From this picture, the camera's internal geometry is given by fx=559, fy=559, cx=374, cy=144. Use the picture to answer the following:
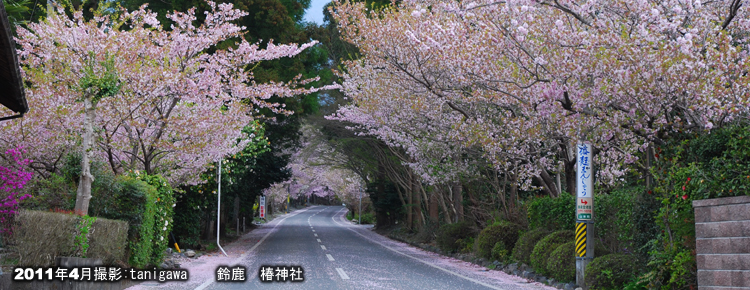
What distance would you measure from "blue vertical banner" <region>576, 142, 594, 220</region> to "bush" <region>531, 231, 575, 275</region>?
81.5 inches

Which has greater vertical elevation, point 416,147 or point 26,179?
point 416,147

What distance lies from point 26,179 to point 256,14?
1215cm

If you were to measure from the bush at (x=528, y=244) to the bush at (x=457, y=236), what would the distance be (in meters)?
6.02

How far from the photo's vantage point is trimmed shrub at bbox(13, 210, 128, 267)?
8000mm

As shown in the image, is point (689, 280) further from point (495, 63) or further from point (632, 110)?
point (495, 63)

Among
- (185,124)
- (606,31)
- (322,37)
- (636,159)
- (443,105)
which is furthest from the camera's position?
(322,37)

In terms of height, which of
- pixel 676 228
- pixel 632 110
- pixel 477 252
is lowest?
pixel 477 252

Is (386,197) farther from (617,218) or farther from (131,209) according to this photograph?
(131,209)

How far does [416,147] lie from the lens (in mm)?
19875

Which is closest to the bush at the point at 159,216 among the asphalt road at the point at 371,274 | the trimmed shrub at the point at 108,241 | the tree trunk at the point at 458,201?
the asphalt road at the point at 371,274

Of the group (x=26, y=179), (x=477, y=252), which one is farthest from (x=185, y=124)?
(x=477, y=252)

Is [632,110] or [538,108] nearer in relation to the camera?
[632,110]

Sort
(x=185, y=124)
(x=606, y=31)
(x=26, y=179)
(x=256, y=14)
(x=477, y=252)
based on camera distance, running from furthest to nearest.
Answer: (x=256, y=14)
(x=477, y=252)
(x=185, y=124)
(x=26, y=179)
(x=606, y=31)

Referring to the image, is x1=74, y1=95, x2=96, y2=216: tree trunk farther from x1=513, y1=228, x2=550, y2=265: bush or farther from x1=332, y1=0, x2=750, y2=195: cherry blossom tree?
x1=513, y1=228, x2=550, y2=265: bush
